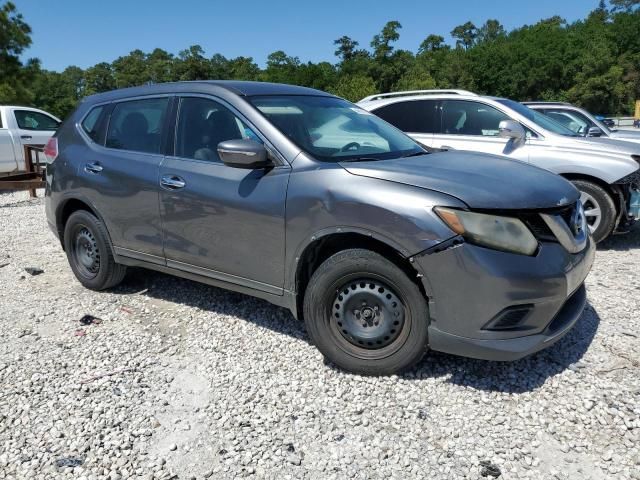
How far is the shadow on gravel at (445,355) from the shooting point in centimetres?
311

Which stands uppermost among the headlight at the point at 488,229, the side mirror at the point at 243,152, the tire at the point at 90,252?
the side mirror at the point at 243,152

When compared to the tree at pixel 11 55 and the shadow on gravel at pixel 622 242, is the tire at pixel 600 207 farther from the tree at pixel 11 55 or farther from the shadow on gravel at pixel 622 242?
the tree at pixel 11 55

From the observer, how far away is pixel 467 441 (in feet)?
8.48

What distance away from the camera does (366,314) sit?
10.1 ft

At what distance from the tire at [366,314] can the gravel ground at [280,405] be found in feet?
0.54

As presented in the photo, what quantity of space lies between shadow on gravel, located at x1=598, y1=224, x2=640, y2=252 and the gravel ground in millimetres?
2051

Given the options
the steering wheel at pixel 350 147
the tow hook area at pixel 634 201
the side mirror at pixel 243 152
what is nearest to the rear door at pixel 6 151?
the side mirror at pixel 243 152

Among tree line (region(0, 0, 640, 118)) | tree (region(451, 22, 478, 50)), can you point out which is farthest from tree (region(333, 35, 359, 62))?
tree (region(451, 22, 478, 50))

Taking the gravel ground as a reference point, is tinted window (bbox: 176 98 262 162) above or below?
above

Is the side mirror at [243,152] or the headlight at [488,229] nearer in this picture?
the headlight at [488,229]

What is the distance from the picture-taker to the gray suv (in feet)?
8.96

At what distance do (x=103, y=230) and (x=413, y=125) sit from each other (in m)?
4.36

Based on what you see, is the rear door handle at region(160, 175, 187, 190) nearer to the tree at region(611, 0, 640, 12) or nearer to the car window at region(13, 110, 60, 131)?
the car window at region(13, 110, 60, 131)

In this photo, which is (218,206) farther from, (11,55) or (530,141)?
(11,55)
